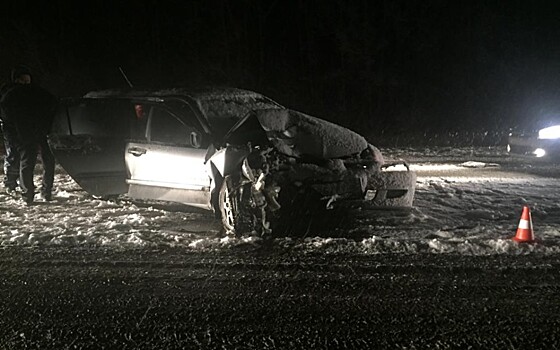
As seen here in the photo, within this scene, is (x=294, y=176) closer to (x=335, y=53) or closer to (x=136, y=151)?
(x=136, y=151)

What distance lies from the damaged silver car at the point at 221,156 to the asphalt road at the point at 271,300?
76cm

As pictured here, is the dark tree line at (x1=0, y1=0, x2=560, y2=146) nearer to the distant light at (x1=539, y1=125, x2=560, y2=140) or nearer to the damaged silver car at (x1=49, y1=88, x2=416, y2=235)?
the distant light at (x1=539, y1=125, x2=560, y2=140)

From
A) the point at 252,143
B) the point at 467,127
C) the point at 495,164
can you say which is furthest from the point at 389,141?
the point at 252,143

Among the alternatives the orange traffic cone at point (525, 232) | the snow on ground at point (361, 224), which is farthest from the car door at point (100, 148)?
the orange traffic cone at point (525, 232)

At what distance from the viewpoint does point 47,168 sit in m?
8.44

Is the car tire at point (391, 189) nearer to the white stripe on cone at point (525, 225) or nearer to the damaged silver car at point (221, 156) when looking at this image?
the damaged silver car at point (221, 156)


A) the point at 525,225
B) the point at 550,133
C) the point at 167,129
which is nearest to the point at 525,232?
the point at 525,225

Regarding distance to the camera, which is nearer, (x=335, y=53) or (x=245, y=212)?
(x=245, y=212)

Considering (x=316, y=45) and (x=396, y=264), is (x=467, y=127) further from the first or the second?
(x=396, y=264)

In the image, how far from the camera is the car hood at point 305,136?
6.30 metres

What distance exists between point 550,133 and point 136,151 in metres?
8.40

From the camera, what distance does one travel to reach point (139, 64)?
2434cm

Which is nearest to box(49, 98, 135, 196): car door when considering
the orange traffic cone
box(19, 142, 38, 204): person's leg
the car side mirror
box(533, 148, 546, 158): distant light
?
box(19, 142, 38, 204): person's leg

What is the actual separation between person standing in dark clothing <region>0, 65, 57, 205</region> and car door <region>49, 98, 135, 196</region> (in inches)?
16.8
